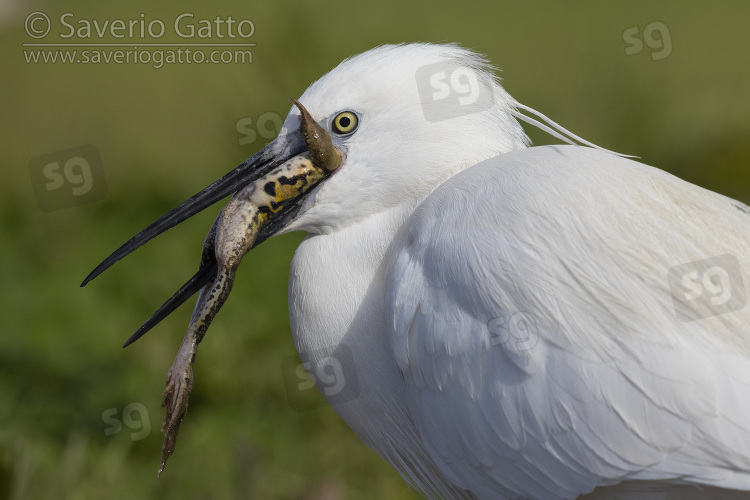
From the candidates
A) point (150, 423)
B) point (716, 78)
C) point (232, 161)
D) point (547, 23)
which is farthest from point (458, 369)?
point (547, 23)

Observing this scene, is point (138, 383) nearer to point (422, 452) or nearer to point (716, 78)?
point (422, 452)

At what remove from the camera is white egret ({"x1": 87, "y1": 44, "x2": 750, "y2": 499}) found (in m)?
1.58

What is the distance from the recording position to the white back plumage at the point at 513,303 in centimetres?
157

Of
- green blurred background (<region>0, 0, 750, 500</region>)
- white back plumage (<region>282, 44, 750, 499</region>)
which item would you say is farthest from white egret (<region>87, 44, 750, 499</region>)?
green blurred background (<region>0, 0, 750, 500</region>)

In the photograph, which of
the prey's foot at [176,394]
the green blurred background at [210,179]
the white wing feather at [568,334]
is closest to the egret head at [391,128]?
the white wing feather at [568,334]

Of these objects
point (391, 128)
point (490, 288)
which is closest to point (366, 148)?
point (391, 128)

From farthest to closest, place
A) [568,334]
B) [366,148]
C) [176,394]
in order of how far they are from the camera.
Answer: [366,148] < [176,394] < [568,334]

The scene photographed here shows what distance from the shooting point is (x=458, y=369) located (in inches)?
67.0

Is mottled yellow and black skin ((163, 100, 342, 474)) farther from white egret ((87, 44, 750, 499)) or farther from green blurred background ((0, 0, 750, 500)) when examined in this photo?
green blurred background ((0, 0, 750, 500))

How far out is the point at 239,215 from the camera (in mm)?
1868

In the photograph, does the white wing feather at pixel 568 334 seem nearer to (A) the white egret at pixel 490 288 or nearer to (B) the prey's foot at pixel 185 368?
(A) the white egret at pixel 490 288

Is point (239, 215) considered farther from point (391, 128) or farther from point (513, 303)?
point (513, 303)

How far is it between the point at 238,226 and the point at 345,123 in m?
0.32

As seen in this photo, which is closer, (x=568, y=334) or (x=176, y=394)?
(x=568, y=334)
